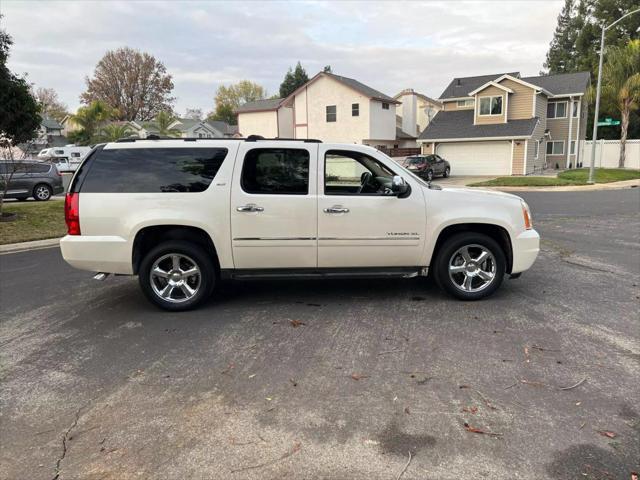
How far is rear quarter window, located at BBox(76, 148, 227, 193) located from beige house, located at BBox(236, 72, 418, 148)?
1320 inches

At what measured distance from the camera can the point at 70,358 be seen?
14.8ft

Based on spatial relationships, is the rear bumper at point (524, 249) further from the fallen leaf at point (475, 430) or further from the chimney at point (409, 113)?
the chimney at point (409, 113)

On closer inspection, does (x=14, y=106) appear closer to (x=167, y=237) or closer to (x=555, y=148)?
(x=167, y=237)

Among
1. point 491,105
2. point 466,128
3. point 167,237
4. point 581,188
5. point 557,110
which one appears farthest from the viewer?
point 557,110

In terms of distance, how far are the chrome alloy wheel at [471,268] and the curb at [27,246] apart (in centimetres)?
872

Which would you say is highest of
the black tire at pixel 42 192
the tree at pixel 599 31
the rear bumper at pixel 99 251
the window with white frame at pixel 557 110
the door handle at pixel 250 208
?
the tree at pixel 599 31

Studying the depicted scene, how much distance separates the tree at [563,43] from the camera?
214ft

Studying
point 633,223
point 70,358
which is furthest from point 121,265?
point 633,223

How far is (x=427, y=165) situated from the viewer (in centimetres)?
3077

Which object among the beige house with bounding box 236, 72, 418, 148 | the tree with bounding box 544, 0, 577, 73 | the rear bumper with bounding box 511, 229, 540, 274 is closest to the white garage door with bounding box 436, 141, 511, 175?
the beige house with bounding box 236, 72, 418, 148

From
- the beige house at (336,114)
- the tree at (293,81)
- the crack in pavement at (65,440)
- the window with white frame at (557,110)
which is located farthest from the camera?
the tree at (293,81)

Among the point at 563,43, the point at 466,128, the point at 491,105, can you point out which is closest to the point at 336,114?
the point at 466,128

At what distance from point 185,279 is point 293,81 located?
57.9 m

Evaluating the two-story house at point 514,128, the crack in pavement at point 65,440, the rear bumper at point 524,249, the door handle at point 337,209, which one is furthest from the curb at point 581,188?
the crack in pavement at point 65,440
